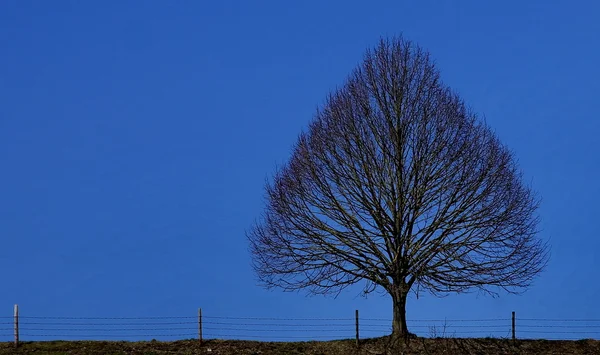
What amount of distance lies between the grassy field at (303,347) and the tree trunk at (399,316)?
54 cm

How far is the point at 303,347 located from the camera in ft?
98.1

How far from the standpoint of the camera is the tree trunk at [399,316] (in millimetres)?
29125

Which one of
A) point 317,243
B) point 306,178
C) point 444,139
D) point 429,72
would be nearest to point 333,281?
point 317,243

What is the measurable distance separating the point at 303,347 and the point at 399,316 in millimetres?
4273

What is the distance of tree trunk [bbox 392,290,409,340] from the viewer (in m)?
29.1

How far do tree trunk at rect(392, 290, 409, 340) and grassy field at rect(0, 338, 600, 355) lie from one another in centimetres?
54

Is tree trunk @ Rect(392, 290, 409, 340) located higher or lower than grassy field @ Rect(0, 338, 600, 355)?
higher

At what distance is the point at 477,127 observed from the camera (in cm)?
2919

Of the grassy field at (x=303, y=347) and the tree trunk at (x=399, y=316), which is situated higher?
the tree trunk at (x=399, y=316)

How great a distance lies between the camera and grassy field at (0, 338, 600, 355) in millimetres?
29047

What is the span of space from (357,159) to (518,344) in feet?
36.3

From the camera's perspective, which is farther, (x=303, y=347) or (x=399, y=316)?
(x=303, y=347)

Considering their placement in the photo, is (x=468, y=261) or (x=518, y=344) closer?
(x=468, y=261)

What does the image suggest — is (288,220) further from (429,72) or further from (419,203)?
(429,72)
